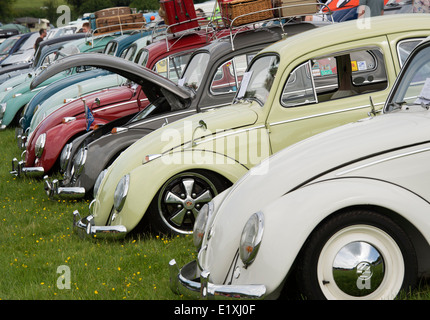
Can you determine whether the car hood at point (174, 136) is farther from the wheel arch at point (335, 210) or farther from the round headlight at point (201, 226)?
the wheel arch at point (335, 210)

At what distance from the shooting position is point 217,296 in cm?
396

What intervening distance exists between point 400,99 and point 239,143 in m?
1.65

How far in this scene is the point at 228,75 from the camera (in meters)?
8.02

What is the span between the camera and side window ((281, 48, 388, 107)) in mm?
6422

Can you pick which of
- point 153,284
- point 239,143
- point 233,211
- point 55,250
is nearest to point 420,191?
point 233,211

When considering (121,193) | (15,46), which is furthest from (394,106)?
(15,46)

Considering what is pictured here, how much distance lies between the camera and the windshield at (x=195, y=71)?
26.5 ft

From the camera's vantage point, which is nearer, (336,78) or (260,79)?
(260,79)

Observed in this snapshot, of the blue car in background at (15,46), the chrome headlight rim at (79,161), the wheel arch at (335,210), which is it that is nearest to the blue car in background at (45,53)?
the blue car in background at (15,46)

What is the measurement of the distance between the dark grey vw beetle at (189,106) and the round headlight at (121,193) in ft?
5.06

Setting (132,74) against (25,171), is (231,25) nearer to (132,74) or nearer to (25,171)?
(132,74)

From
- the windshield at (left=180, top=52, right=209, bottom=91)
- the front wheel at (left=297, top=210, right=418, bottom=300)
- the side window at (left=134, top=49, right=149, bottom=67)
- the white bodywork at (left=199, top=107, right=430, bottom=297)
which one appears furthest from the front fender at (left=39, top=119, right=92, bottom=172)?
the front wheel at (left=297, top=210, right=418, bottom=300)

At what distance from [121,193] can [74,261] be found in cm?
71

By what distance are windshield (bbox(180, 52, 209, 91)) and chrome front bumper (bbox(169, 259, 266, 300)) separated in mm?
3864
